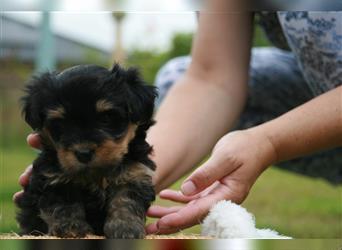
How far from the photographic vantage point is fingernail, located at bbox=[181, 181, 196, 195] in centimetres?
221

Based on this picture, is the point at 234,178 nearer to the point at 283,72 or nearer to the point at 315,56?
the point at 315,56

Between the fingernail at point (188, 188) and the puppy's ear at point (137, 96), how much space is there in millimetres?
238

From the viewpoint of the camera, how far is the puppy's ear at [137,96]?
80.7 inches

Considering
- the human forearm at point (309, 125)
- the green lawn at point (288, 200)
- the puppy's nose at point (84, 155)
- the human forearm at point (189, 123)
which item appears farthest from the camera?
the green lawn at point (288, 200)

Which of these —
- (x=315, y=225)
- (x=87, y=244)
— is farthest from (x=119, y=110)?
(x=315, y=225)

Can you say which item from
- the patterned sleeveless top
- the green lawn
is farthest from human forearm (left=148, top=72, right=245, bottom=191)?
the green lawn

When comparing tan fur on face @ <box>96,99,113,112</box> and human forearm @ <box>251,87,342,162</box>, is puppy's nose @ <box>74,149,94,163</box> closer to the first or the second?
tan fur on face @ <box>96,99,113,112</box>

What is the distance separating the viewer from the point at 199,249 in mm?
1646

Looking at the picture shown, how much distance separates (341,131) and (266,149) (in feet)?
0.98

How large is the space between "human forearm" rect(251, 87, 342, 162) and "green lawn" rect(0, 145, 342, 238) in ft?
3.74

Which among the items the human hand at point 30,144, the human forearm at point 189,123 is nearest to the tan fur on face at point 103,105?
the human hand at point 30,144

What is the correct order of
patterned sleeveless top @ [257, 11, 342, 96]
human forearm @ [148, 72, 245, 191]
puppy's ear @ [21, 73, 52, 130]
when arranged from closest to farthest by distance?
puppy's ear @ [21, 73, 52, 130], patterned sleeveless top @ [257, 11, 342, 96], human forearm @ [148, 72, 245, 191]

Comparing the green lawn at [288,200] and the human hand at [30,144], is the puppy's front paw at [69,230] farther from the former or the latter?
the green lawn at [288,200]

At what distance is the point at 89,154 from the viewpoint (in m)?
1.84
